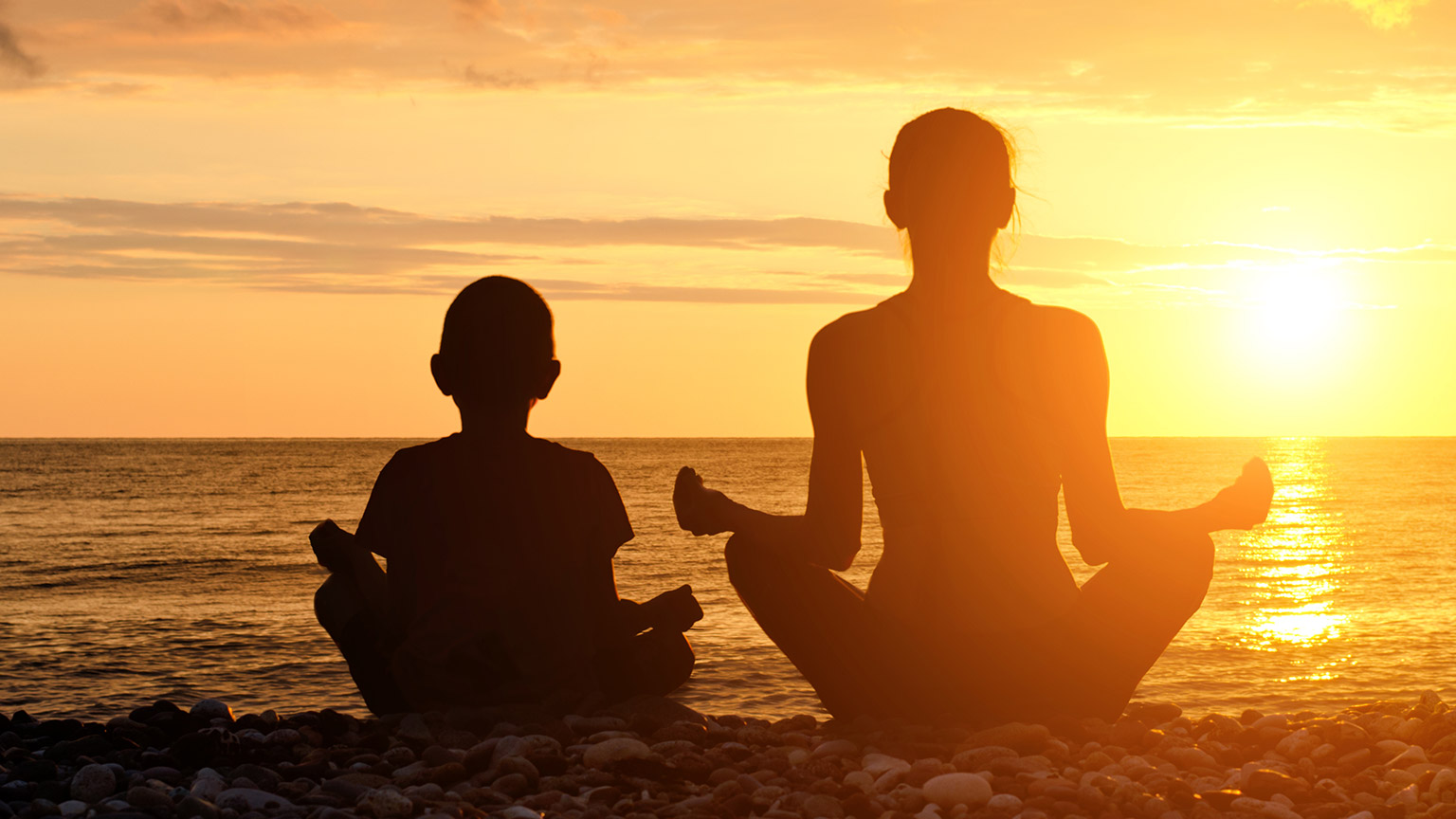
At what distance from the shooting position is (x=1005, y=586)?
15.2 feet

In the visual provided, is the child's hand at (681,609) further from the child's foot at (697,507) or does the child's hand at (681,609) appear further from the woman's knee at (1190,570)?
the woman's knee at (1190,570)

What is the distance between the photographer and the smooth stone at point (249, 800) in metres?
4.10

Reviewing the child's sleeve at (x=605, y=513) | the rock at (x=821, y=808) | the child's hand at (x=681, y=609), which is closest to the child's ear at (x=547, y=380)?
the child's sleeve at (x=605, y=513)

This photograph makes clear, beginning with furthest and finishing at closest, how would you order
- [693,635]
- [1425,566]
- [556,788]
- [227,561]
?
[227,561]
[1425,566]
[693,635]
[556,788]

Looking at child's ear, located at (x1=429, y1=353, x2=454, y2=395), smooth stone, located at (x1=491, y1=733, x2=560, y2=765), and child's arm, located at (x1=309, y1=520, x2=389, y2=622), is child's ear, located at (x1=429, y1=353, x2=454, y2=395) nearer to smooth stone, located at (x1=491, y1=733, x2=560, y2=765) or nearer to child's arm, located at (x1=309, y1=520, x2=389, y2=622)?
child's arm, located at (x1=309, y1=520, x2=389, y2=622)

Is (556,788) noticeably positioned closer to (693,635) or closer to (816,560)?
(816,560)

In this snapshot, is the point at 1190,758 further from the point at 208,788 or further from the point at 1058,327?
the point at 208,788

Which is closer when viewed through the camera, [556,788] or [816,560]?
[556,788]

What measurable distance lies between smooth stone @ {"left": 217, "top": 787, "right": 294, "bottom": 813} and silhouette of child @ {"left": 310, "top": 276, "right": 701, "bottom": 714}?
123 centimetres

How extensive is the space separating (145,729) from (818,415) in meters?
3.42

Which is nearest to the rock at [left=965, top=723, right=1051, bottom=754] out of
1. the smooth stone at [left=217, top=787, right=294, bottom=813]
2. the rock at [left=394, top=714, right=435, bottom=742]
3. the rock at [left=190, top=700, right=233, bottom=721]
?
the rock at [left=394, top=714, right=435, bottom=742]

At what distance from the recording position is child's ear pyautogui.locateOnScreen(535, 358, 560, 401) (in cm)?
539

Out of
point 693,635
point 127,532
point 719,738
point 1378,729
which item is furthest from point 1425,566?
point 127,532

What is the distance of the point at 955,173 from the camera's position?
14.8 feet
